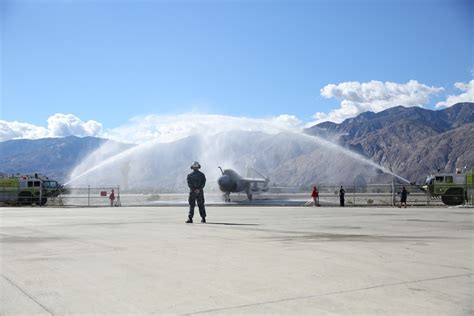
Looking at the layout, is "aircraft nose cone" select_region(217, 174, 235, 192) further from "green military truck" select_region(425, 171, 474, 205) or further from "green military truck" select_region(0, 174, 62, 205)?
"green military truck" select_region(425, 171, 474, 205)

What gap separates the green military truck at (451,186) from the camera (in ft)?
123

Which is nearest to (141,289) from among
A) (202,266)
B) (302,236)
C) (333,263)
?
(202,266)

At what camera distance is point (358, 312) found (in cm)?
451

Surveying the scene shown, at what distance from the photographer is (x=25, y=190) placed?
140 feet

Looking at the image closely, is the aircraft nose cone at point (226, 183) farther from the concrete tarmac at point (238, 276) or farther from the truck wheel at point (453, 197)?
the concrete tarmac at point (238, 276)

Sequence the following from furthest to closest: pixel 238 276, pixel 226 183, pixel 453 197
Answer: pixel 226 183
pixel 453 197
pixel 238 276

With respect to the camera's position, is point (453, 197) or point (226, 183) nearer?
point (453, 197)

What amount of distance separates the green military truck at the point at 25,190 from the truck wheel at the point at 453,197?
32160 mm

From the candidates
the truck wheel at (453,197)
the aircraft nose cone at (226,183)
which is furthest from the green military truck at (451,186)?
the aircraft nose cone at (226,183)

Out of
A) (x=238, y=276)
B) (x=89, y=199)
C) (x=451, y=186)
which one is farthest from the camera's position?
(x=89, y=199)

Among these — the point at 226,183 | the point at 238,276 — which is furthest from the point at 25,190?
the point at 238,276

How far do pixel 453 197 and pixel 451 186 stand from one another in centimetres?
128

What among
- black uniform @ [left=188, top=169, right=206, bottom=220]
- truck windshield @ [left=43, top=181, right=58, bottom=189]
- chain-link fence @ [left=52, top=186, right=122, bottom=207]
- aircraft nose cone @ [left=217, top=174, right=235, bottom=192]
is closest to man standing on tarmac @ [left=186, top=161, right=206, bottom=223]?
black uniform @ [left=188, top=169, right=206, bottom=220]

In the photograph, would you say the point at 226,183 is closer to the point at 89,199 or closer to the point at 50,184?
the point at 89,199
